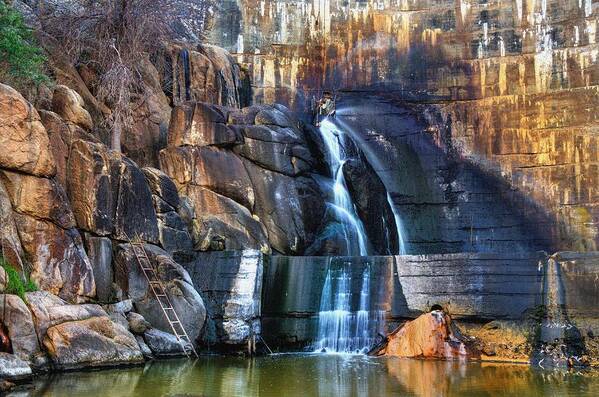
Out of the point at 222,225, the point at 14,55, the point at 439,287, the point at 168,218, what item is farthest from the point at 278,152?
the point at 14,55

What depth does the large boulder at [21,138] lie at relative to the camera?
14.1m

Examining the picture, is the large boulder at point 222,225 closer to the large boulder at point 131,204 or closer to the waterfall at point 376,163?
the large boulder at point 131,204

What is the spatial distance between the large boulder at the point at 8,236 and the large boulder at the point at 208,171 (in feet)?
21.9

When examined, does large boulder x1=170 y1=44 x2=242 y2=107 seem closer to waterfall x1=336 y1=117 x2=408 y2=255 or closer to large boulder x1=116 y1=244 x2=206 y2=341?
waterfall x1=336 y1=117 x2=408 y2=255

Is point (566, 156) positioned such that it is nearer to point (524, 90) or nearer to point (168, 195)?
point (524, 90)

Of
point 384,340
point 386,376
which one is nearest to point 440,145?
point 384,340

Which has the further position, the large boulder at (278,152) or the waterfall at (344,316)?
the large boulder at (278,152)

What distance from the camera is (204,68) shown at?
2433 cm

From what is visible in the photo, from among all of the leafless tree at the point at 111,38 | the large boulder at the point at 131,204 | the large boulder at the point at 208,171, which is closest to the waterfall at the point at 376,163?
the large boulder at the point at 208,171

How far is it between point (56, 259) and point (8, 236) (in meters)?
1.14

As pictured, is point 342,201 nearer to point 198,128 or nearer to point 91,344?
point 198,128

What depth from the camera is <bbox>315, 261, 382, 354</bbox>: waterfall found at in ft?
56.2

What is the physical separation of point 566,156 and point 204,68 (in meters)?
13.2

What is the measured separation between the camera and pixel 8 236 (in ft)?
44.5
